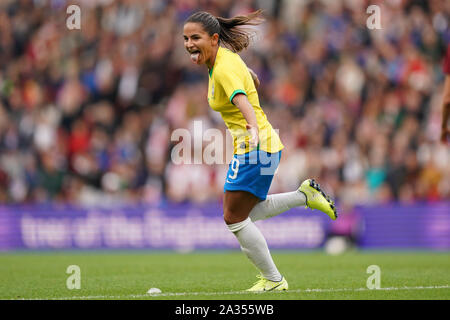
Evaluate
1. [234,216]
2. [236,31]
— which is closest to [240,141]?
[234,216]

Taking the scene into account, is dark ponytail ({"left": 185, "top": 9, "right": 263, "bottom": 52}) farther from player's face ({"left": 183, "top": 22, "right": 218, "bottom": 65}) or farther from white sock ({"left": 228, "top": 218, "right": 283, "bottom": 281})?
white sock ({"left": 228, "top": 218, "right": 283, "bottom": 281})

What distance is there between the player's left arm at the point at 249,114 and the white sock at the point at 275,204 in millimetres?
827

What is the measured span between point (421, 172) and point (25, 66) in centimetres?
985

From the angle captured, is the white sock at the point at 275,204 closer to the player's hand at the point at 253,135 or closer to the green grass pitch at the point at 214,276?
the green grass pitch at the point at 214,276

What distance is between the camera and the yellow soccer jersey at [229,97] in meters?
7.35

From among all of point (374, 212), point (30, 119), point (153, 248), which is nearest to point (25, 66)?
point (30, 119)

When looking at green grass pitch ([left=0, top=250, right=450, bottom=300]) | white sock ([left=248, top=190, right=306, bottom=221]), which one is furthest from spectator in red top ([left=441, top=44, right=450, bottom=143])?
white sock ([left=248, top=190, right=306, bottom=221])

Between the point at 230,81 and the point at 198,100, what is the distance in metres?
11.4

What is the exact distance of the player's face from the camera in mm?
7535

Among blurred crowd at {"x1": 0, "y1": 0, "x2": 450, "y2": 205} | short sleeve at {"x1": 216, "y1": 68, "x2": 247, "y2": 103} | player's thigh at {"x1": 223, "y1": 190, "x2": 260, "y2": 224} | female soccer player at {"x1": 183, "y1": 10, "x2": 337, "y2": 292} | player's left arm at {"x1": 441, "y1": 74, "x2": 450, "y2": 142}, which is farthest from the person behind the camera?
blurred crowd at {"x1": 0, "y1": 0, "x2": 450, "y2": 205}

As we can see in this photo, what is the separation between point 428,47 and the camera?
59.7 feet

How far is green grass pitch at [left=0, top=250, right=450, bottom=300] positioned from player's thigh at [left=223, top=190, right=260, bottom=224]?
0.69m

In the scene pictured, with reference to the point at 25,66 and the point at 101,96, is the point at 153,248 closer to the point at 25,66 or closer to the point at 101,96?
the point at 101,96

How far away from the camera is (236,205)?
25.1 feet
